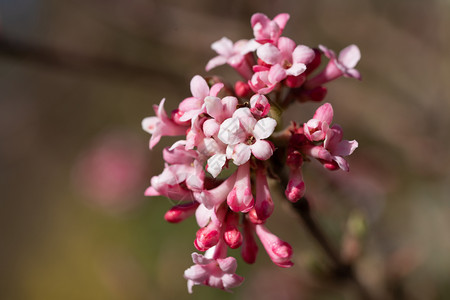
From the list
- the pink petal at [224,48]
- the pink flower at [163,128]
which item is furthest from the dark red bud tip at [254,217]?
the pink petal at [224,48]

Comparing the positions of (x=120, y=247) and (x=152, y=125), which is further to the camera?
(x=120, y=247)

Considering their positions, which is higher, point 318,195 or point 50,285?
point 318,195

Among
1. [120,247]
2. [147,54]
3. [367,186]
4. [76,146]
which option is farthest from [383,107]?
[76,146]

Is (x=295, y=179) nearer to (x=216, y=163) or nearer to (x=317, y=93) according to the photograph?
(x=216, y=163)

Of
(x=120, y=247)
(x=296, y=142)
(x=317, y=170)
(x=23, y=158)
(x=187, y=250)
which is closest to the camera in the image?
(x=296, y=142)

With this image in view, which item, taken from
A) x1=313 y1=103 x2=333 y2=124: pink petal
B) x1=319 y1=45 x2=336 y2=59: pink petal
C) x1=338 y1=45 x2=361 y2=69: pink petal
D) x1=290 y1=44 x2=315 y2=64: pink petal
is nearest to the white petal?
x1=313 y1=103 x2=333 y2=124: pink petal

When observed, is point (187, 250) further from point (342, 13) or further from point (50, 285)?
point (50, 285)
